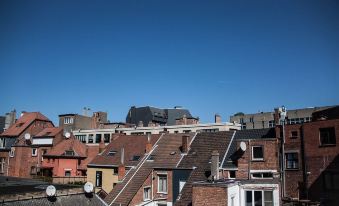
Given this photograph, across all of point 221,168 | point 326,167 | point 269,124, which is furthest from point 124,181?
point 269,124

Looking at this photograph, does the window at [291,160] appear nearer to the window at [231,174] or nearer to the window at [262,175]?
the window at [262,175]

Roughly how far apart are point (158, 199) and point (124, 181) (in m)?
4.35

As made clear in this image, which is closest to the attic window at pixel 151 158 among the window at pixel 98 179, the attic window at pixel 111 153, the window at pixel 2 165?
the attic window at pixel 111 153

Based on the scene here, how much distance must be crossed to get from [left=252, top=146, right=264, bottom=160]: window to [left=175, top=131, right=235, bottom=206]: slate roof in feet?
12.7

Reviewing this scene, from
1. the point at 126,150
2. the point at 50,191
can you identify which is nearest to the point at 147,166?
the point at 126,150

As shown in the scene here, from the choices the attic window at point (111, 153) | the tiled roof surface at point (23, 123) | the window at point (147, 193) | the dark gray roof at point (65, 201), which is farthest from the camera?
the tiled roof surface at point (23, 123)

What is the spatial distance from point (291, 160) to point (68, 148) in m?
34.4

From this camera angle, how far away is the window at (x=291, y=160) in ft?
112

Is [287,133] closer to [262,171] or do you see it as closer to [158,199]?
[262,171]

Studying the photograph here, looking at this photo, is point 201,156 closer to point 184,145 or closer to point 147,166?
point 184,145

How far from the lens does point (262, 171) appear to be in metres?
Answer: 34.7

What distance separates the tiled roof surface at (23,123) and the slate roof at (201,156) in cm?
3546

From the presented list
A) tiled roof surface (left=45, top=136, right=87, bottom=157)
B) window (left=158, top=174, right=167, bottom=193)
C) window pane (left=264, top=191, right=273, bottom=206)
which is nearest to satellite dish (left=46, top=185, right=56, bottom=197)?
window pane (left=264, top=191, right=273, bottom=206)

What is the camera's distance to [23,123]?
6500 centimetres
